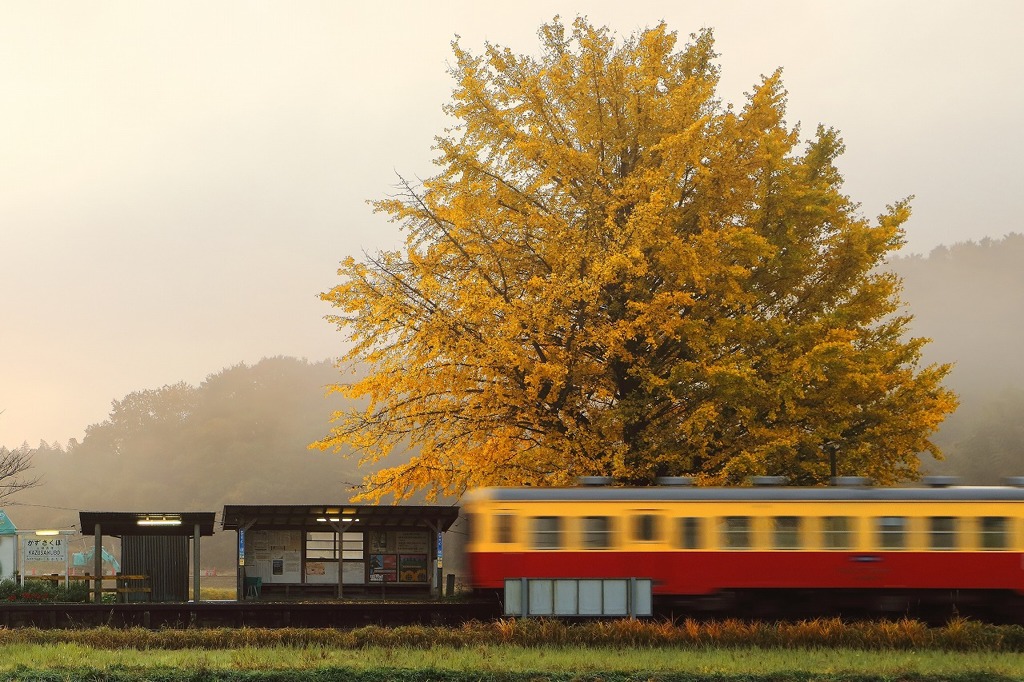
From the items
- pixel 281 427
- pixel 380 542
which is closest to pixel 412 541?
pixel 380 542

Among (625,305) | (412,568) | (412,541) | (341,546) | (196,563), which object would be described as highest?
(625,305)

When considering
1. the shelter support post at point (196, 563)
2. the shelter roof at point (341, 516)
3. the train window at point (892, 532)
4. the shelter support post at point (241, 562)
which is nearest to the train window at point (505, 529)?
the shelter roof at point (341, 516)

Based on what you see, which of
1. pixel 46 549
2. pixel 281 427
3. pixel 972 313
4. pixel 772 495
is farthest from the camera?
pixel 972 313

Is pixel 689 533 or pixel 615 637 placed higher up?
pixel 689 533

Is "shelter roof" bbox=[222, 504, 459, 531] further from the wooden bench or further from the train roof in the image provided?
the train roof

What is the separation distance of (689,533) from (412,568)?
12227 mm

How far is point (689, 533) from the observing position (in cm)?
2572

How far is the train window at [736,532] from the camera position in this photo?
84.1 ft

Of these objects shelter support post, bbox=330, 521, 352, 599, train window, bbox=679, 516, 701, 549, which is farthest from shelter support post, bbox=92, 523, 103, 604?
train window, bbox=679, 516, 701, 549

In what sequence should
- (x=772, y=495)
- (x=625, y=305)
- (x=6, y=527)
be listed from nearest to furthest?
(x=772, y=495)
(x=625, y=305)
(x=6, y=527)

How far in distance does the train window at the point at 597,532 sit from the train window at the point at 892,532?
19.4 feet

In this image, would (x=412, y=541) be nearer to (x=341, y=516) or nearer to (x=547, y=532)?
(x=341, y=516)

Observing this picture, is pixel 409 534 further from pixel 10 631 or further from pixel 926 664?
pixel 926 664

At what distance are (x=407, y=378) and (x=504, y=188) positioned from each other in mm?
6161
